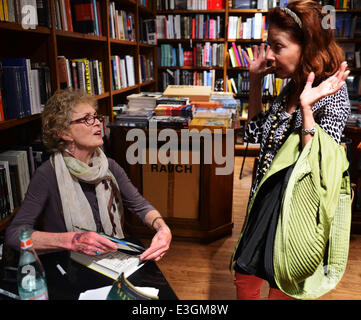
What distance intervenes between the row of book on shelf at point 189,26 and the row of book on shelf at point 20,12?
285 cm

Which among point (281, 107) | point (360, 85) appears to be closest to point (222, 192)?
point (281, 107)

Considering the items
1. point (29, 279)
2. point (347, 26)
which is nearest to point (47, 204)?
point (29, 279)

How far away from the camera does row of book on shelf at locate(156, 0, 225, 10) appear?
13.9ft

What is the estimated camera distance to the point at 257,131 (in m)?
1.54

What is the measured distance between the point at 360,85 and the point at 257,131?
3.45 metres

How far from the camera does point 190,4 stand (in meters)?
4.23

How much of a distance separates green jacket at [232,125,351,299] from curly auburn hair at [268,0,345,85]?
0.79 feet

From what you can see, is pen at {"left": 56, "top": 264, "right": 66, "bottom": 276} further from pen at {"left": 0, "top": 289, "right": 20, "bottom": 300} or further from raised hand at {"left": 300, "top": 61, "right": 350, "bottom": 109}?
raised hand at {"left": 300, "top": 61, "right": 350, "bottom": 109}

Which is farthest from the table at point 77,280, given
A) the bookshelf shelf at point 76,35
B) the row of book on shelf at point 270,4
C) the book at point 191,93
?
the row of book on shelf at point 270,4

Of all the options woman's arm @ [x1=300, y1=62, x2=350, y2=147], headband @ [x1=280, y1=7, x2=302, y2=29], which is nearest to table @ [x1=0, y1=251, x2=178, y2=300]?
woman's arm @ [x1=300, y1=62, x2=350, y2=147]

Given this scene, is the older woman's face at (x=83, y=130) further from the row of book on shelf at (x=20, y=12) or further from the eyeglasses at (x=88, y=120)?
the row of book on shelf at (x=20, y=12)

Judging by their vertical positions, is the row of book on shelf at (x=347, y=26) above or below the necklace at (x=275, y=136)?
above

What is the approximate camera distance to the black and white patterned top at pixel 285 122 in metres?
1.15
